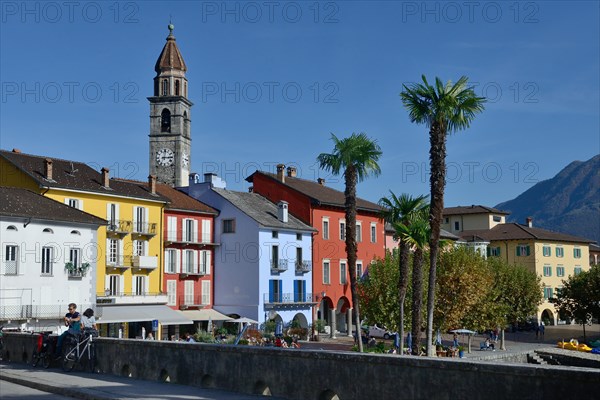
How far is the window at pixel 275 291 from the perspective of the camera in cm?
6303

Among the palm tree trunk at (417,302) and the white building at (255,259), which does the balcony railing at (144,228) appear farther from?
the palm tree trunk at (417,302)

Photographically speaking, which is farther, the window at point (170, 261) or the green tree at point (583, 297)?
the green tree at point (583, 297)

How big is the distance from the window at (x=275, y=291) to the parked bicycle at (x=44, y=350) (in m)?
41.2

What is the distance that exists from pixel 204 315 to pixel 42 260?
18.7 meters

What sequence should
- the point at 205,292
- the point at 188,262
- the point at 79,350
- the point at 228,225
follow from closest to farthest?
1. the point at 79,350
2. the point at 188,262
3. the point at 205,292
4. the point at 228,225

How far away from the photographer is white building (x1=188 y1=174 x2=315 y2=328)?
203 feet

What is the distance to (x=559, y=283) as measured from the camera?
322 ft

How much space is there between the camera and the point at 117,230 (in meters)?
53.8

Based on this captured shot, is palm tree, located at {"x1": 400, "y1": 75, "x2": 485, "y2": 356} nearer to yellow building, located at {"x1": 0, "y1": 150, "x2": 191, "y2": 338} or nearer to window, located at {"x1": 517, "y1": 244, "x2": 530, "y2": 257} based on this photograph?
yellow building, located at {"x1": 0, "y1": 150, "x2": 191, "y2": 338}

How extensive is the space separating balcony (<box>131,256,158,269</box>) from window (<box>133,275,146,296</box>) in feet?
3.53

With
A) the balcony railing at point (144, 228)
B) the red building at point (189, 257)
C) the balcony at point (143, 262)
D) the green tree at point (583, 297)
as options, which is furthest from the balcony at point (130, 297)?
the green tree at point (583, 297)

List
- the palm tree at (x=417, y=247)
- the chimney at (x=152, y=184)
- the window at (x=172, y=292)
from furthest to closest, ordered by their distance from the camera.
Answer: the chimney at (x=152, y=184) < the window at (x=172, y=292) < the palm tree at (x=417, y=247)

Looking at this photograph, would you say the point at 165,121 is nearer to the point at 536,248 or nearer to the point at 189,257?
the point at 189,257

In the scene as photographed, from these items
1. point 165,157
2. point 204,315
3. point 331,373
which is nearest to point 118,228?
point 204,315
